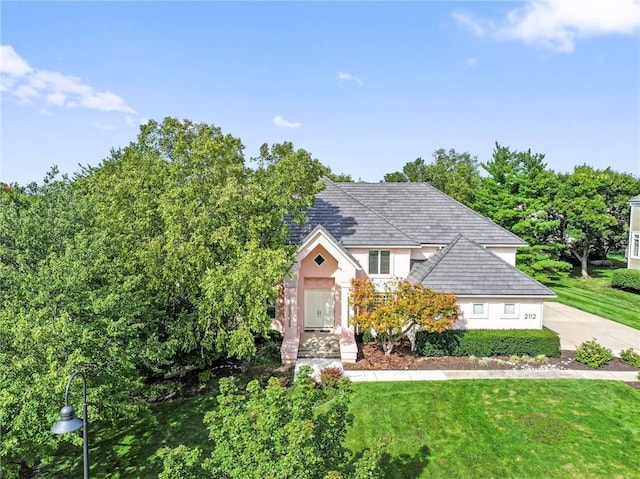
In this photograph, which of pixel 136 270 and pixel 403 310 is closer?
pixel 136 270

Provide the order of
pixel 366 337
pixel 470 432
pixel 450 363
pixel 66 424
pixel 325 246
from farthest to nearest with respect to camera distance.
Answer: pixel 366 337 → pixel 325 246 → pixel 450 363 → pixel 470 432 → pixel 66 424

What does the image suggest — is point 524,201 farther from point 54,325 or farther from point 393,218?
point 54,325

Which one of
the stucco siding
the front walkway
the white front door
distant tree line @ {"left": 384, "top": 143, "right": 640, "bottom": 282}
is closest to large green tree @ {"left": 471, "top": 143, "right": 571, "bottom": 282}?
distant tree line @ {"left": 384, "top": 143, "right": 640, "bottom": 282}

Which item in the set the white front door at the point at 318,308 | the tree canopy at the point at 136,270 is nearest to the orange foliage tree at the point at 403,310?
the white front door at the point at 318,308

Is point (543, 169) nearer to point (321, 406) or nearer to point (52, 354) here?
point (321, 406)

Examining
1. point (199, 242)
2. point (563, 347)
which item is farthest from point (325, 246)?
point (563, 347)

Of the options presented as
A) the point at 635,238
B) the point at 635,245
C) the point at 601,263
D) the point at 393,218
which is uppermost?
the point at 393,218

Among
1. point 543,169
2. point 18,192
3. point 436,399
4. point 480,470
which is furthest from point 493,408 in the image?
point 543,169
